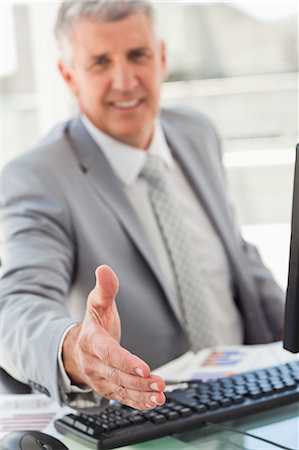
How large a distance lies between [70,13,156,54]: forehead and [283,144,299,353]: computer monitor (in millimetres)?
1040

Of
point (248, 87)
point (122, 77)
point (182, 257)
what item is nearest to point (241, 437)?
point (182, 257)

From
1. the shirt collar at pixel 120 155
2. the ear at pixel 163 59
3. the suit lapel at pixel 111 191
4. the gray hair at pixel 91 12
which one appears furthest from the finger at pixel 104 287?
the ear at pixel 163 59

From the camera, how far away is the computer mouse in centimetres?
122

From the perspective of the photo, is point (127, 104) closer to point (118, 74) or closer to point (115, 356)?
point (118, 74)

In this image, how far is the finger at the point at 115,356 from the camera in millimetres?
1130

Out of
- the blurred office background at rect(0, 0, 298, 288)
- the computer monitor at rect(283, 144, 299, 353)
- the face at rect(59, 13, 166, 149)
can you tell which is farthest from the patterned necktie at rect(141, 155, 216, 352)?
the blurred office background at rect(0, 0, 298, 288)

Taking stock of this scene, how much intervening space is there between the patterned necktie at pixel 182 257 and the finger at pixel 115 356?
0.90 metres

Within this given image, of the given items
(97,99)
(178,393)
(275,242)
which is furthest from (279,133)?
(178,393)

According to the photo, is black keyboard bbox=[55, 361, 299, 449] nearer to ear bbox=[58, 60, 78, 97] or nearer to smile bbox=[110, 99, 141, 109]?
smile bbox=[110, 99, 141, 109]

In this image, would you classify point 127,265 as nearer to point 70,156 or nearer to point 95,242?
point 95,242

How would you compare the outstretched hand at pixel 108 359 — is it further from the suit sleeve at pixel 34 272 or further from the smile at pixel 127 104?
the smile at pixel 127 104

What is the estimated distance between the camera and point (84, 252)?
78.3 inches

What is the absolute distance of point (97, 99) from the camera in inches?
86.6

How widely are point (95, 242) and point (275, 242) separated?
11.3ft
